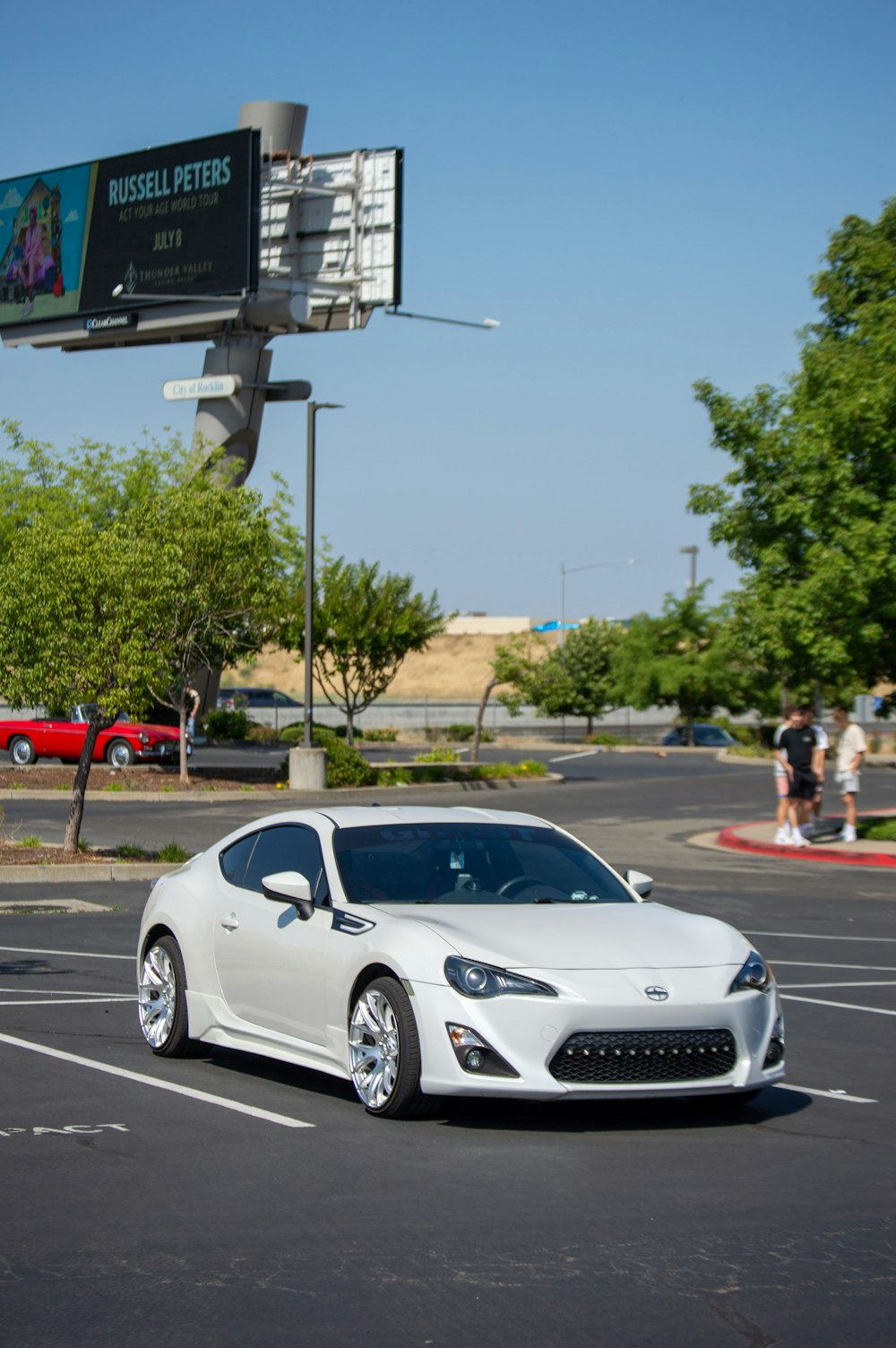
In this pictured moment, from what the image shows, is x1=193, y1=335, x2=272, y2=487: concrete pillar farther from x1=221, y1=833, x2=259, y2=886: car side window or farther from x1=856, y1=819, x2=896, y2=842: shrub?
x1=221, y1=833, x2=259, y2=886: car side window

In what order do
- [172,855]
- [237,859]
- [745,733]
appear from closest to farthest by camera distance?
1. [237,859]
2. [172,855]
3. [745,733]

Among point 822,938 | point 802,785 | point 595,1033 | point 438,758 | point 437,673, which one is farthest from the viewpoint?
point 437,673

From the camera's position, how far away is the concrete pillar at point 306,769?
34.4m

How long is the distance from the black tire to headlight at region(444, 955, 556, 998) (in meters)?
2.34

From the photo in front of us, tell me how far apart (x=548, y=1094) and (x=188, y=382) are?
40590 millimetres

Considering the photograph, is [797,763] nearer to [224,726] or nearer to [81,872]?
[81,872]

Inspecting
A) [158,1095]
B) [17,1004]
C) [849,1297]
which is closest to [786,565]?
[17,1004]

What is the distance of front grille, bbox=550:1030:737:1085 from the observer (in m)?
6.96

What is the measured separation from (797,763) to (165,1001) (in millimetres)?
16918

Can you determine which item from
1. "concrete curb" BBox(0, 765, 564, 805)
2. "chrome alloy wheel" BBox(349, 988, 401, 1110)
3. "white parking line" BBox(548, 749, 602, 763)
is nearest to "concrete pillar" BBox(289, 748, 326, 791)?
"concrete curb" BBox(0, 765, 564, 805)

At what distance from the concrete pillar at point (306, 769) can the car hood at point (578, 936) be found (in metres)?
26.6

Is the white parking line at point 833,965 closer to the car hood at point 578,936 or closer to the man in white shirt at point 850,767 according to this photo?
the car hood at point 578,936

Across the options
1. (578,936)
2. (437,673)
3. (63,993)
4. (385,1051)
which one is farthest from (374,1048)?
(437,673)

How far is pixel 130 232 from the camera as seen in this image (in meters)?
47.0
